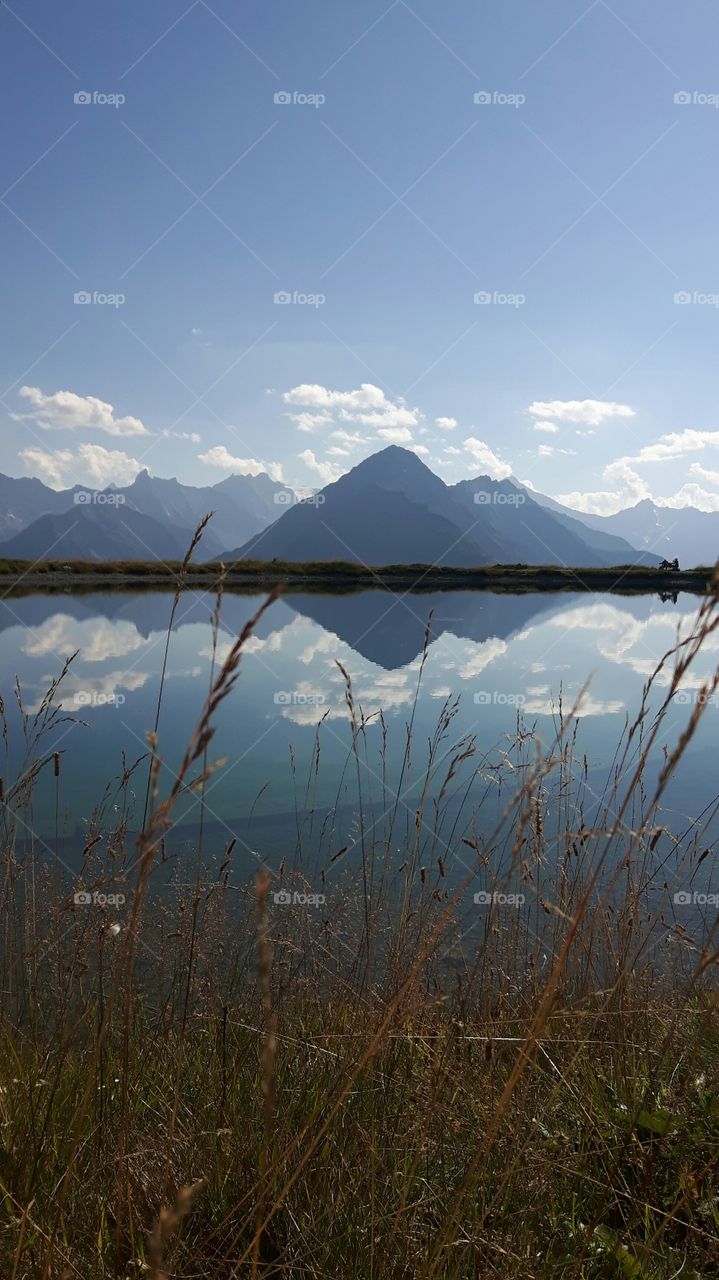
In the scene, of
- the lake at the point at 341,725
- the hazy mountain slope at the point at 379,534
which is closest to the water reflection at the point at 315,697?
the lake at the point at 341,725

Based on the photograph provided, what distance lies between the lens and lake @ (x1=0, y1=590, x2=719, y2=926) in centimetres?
551

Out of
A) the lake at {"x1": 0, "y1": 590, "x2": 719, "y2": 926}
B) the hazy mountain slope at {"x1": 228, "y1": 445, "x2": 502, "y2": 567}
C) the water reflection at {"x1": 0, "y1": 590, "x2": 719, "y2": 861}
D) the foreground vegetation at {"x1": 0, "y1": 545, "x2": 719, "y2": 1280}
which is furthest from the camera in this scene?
the hazy mountain slope at {"x1": 228, "y1": 445, "x2": 502, "y2": 567}

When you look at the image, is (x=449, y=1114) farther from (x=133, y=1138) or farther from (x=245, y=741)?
(x=245, y=741)

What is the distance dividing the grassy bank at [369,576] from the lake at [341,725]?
16.2 meters

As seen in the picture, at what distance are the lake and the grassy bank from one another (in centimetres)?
1616

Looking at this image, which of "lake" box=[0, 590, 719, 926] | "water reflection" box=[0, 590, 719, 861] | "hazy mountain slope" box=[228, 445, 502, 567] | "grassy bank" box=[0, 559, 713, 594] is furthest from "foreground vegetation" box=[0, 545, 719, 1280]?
"hazy mountain slope" box=[228, 445, 502, 567]

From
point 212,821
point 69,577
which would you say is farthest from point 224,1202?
point 69,577

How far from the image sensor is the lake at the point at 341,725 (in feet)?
18.1

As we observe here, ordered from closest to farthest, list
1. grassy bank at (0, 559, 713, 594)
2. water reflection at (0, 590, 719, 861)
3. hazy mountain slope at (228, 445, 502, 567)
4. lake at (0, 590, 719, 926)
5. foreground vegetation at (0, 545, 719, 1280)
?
foreground vegetation at (0, 545, 719, 1280) → lake at (0, 590, 719, 926) → water reflection at (0, 590, 719, 861) → grassy bank at (0, 559, 713, 594) → hazy mountain slope at (228, 445, 502, 567)

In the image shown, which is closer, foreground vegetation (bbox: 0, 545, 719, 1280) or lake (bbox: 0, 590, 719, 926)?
foreground vegetation (bbox: 0, 545, 719, 1280)

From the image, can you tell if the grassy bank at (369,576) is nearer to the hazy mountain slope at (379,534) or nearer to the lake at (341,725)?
the lake at (341,725)

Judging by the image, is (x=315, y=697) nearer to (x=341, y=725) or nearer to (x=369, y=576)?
(x=341, y=725)

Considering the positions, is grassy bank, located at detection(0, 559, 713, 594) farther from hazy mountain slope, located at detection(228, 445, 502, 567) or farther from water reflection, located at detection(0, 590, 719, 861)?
hazy mountain slope, located at detection(228, 445, 502, 567)

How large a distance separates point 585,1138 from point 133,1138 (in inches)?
45.3
